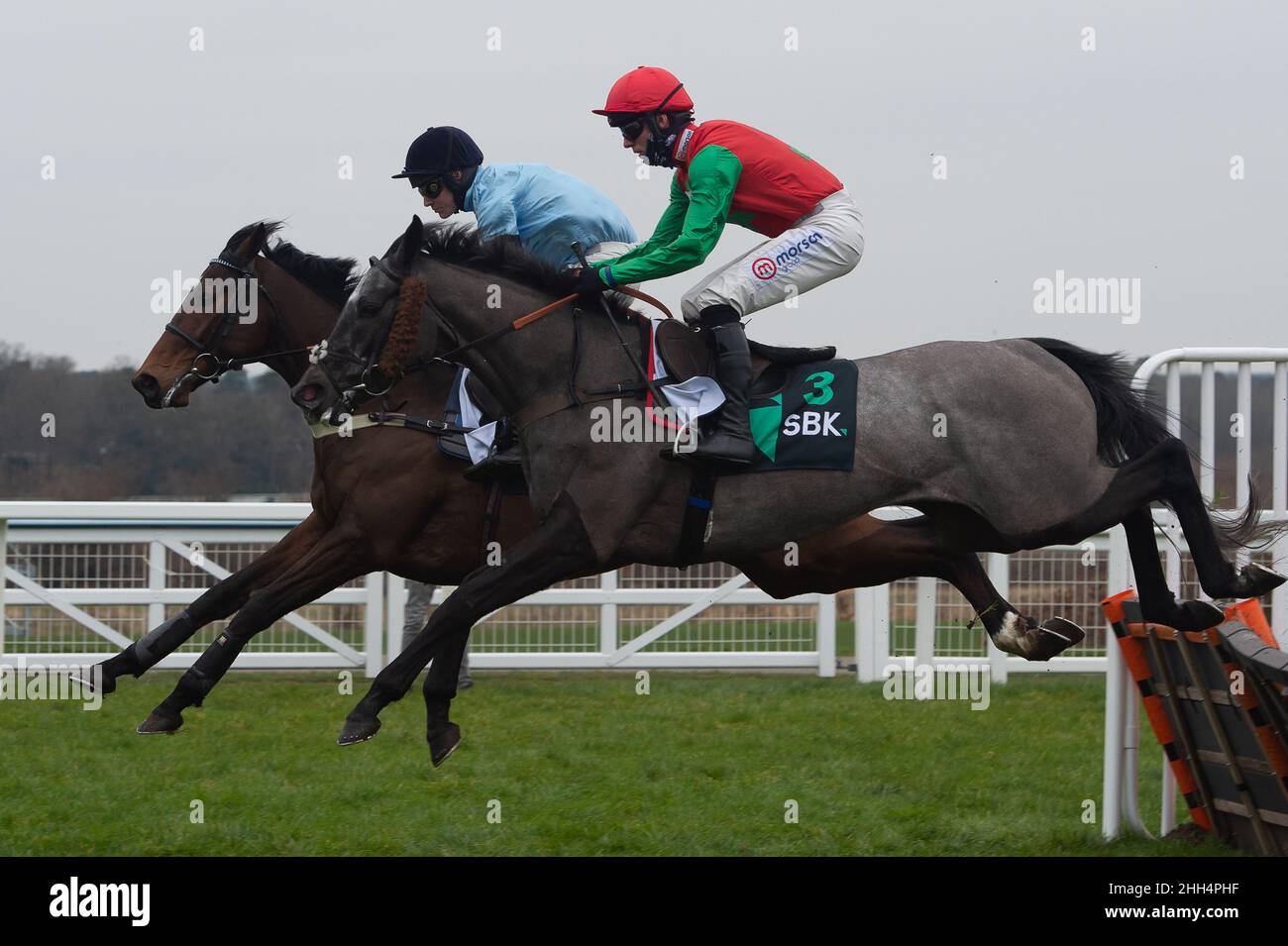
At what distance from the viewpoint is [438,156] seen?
538 centimetres

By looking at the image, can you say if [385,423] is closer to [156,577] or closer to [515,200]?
[515,200]

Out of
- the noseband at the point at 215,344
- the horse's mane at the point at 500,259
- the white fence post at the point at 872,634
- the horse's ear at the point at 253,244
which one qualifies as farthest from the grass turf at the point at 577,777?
the horse's ear at the point at 253,244

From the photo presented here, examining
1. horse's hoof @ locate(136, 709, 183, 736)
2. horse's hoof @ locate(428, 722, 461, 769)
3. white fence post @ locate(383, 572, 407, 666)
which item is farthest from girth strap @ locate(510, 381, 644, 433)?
white fence post @ locate(383, 572, 407, 666)

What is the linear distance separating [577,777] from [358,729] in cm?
185

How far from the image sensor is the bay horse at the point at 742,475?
14.3 feet

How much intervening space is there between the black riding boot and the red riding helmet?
61 cm

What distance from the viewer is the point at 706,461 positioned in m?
4.40

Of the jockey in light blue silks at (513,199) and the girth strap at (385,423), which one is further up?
the jockey in light blue silks at (513,199)

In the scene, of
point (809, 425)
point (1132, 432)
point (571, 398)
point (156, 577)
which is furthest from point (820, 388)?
point (156, 577)

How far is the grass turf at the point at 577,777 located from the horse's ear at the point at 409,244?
179cm

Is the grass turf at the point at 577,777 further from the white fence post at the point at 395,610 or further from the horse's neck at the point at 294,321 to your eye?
the horse's neck at the point at 294,321

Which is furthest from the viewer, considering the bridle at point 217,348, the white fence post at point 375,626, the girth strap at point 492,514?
the white fence post at point 375,626

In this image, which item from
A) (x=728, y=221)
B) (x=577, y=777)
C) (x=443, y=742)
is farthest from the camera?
(x=577, y=777)
